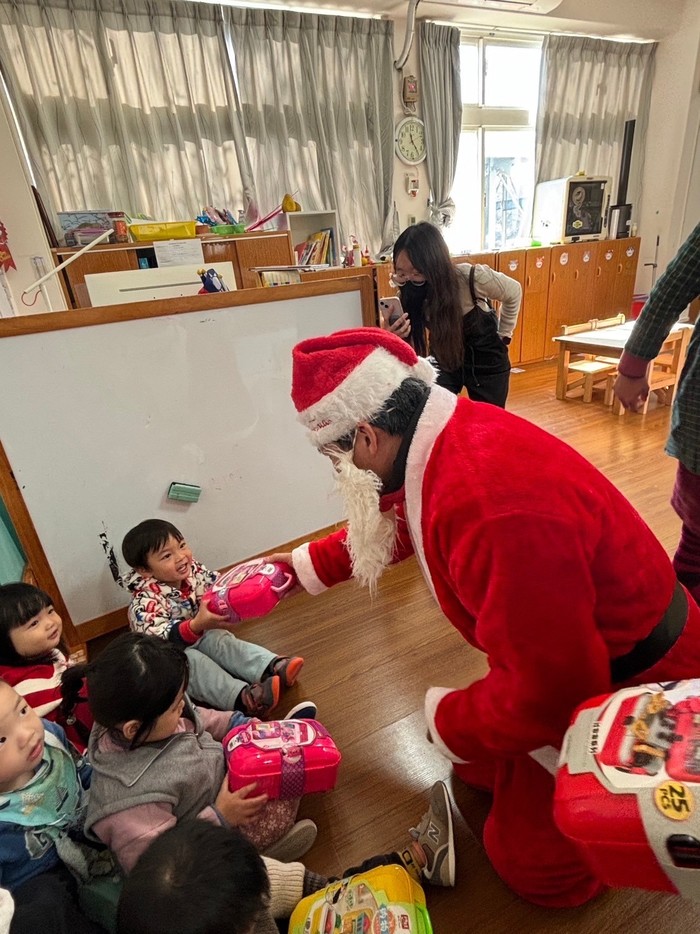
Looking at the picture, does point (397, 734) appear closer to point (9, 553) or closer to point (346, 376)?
point (346, 376)

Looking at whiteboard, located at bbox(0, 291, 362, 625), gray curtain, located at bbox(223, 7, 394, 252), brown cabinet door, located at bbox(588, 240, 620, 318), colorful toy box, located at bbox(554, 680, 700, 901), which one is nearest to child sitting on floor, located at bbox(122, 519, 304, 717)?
whiteboard, located at bbox(0, 291, 362, 625)

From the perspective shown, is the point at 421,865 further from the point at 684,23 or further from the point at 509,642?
the point at 684,23

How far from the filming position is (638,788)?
21.2 inches

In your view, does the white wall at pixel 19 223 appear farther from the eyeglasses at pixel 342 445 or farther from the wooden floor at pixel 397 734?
the eyeglasses at pixel 342 445

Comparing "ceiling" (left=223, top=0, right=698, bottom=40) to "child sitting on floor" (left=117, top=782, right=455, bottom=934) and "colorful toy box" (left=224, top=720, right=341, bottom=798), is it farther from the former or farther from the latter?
"child sitting on floor" (left=117, top=782, right=455, bottom=934)

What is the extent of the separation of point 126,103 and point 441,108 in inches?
95.3

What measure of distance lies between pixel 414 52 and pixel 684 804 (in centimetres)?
488

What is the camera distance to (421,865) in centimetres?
92

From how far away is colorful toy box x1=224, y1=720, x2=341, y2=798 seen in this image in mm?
986

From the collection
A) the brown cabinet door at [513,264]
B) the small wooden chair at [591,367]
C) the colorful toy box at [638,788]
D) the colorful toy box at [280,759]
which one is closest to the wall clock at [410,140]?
the brown cabinet door at [513,264]

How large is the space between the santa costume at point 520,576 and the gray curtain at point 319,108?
350 cm

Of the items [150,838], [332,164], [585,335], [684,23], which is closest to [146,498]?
[150,838]

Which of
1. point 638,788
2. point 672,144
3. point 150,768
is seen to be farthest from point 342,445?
point 672,144

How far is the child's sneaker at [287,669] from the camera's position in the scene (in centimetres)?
136
